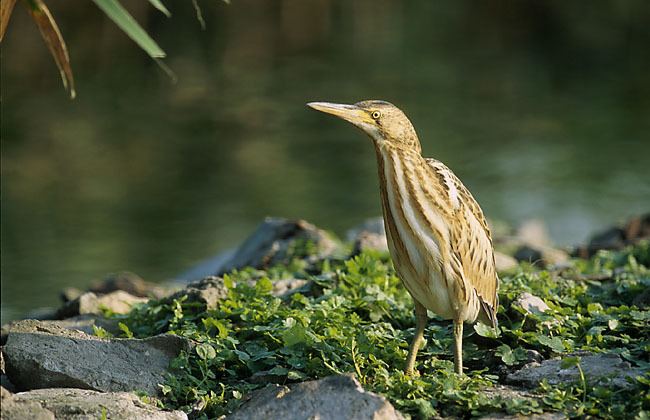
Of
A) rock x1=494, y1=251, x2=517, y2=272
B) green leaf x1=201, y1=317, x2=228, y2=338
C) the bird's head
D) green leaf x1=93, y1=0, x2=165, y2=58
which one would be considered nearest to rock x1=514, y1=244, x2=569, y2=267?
rock x1=494, y1=251, x2=517, y2=272

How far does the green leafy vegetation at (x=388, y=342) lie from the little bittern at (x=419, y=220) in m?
0.25

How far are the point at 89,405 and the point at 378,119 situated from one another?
1.62 m

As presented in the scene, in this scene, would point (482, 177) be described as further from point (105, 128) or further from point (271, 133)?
point (105, 128)

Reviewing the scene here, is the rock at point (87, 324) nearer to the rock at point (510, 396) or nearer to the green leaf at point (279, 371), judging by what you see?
the green leaf at point (279, 371)

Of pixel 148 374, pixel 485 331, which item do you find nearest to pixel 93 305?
pixel 148 374

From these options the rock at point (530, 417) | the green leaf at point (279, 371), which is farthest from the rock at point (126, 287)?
the rock at point (530, 417)

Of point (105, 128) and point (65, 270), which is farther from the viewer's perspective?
point (105, 128)

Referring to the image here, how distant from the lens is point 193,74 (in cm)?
1744

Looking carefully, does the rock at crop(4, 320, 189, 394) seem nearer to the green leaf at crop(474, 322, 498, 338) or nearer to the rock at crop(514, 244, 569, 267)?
the green leaf at crop(474, 322, 498, 338)

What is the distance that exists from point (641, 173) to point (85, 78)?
8.33 meters

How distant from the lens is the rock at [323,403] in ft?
13.2

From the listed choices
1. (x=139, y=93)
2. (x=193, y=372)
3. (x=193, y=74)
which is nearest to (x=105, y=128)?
(x=139, y=93)

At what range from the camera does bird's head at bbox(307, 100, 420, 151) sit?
4.60 metres

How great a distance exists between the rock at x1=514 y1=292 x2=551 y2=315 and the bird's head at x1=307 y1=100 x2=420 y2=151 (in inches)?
40.8
